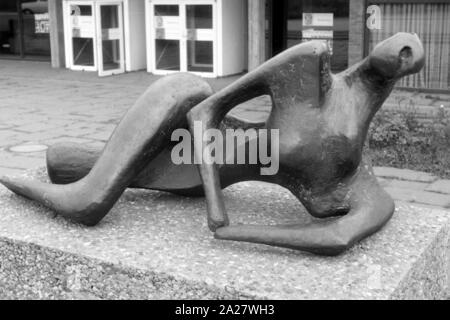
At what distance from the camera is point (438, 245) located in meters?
3.61

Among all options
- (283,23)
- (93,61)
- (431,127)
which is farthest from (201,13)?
(431,127)

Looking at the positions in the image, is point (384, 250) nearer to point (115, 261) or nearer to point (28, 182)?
point (115, 261)

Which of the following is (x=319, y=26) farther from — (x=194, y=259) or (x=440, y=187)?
(x=194, y=259)

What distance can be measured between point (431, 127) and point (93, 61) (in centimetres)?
959

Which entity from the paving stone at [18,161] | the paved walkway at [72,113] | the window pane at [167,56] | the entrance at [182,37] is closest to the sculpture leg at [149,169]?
the paved walkway at [72,113]

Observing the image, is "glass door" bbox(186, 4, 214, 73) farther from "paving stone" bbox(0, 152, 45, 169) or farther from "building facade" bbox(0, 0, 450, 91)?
"paving stone" bbox(0, 152, 45, 169)

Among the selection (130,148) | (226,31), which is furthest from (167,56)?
(130,148)

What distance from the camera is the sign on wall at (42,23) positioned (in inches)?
672

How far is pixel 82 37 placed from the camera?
15.1m

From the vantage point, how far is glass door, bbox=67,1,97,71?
583 inches

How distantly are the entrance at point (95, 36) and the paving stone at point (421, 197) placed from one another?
9.48 m

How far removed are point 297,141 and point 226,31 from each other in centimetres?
1076

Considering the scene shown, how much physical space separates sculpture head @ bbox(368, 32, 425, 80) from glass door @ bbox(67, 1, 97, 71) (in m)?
12.0

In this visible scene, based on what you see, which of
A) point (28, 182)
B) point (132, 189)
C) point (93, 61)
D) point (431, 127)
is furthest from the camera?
point (93, 61)
